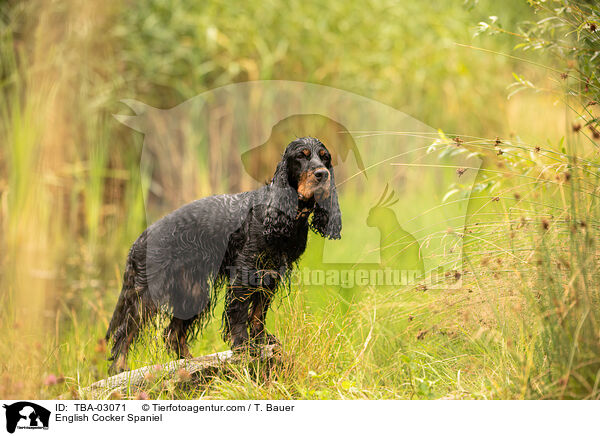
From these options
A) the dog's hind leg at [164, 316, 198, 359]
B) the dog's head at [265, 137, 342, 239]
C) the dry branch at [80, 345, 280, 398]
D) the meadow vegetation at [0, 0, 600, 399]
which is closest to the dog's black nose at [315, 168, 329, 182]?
the dog's head at [265, 137, 342, 239]

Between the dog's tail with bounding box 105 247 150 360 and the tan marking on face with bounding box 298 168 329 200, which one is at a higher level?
the tan marking on face with bounding box 298 168 329 200

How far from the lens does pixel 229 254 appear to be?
2787mm

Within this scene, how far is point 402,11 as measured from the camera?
6410mm

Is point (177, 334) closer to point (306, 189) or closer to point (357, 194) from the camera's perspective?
point (306, 189)

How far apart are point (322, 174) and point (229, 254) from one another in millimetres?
659

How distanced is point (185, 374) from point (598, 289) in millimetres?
1993

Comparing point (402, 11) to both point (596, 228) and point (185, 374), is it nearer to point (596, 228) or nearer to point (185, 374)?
point (596, 228)

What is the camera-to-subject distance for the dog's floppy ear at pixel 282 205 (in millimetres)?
2607
